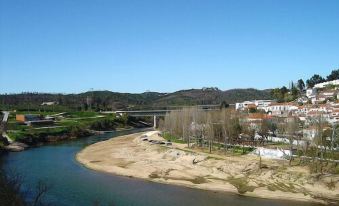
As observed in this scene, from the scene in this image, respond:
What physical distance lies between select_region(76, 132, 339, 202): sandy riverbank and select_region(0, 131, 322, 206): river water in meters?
2.27

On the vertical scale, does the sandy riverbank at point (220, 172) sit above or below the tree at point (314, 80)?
below

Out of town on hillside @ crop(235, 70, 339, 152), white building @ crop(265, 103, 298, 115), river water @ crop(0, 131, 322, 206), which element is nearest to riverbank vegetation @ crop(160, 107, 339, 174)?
town on hillside @ crop(235, 70, 339, 152)

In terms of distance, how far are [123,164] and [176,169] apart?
1048cm

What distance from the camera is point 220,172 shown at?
55.5 meters

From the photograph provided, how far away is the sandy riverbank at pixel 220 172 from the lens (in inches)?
1829

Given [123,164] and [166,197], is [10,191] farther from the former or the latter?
[123,164]

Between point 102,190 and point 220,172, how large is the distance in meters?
15.7

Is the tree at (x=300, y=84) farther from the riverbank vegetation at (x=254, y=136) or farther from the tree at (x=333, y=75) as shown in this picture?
the riverbank vegetation at (x=254, y=136)

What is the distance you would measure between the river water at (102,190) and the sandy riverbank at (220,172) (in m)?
2.27

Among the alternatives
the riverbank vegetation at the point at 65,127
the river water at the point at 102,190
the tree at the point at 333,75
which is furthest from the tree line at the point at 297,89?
the river water at the point at 102,190

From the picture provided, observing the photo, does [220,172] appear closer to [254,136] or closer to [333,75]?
[254,136]

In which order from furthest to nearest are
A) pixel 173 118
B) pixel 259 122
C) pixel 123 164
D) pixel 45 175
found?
pixel 173 118, pixel 259 122, pixel 123 164, pixel 45 175

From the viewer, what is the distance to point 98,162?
68.4 m

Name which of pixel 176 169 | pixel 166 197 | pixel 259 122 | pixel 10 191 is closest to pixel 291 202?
pixel 166 197
